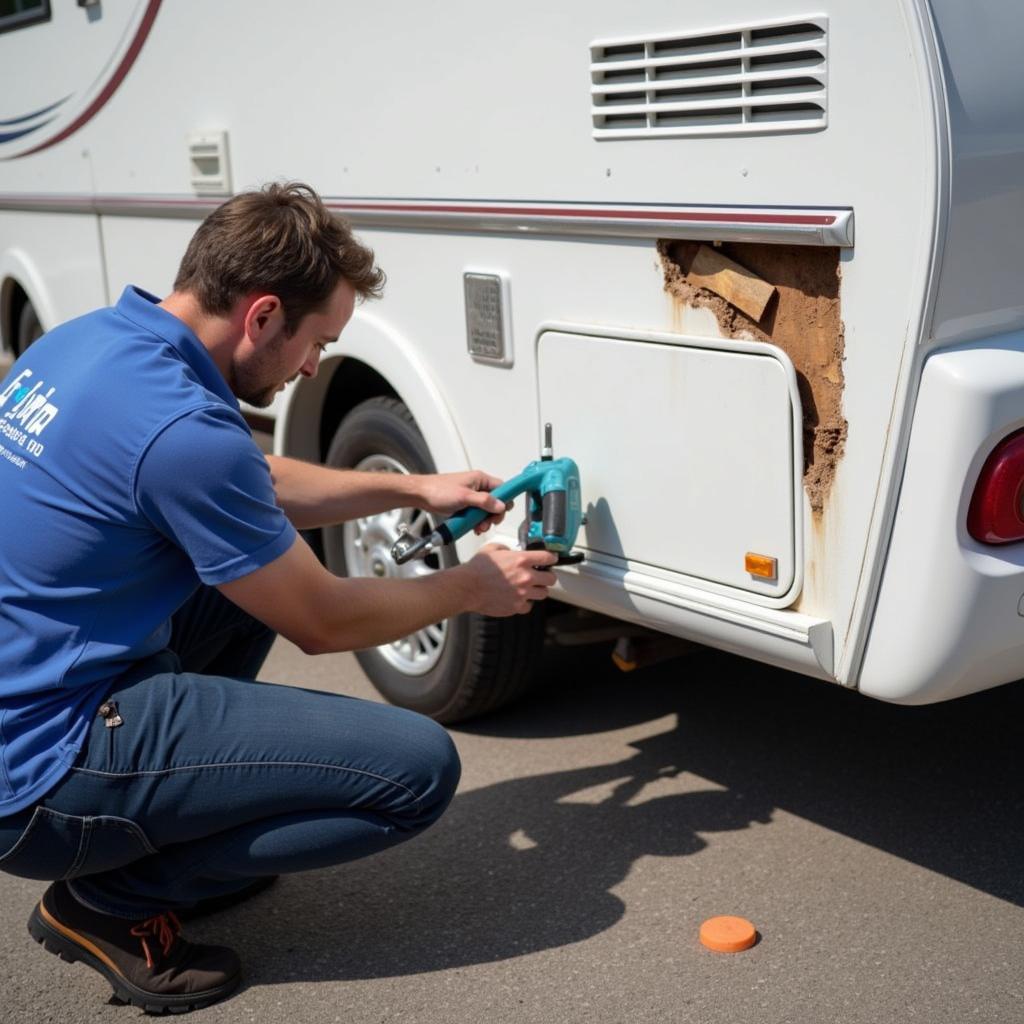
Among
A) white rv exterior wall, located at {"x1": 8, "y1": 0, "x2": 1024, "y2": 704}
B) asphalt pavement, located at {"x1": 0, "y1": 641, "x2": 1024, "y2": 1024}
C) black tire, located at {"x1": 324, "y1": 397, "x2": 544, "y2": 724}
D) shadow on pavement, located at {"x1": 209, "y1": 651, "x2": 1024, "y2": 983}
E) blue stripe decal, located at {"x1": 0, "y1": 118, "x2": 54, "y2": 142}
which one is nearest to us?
white rv exterior wall, located at {"x1": 8, "y1": 0, "x2": 1024, "y2": 704}

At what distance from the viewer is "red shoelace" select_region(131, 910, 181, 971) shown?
2660 mm

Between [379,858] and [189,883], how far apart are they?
0.65 m

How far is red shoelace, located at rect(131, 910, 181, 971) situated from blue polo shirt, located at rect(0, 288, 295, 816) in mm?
403

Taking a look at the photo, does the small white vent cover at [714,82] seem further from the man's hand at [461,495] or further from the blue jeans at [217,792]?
the blue jeans at [217,792]

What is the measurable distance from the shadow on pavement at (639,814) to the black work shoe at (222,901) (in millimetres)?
31

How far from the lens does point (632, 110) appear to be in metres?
2.74

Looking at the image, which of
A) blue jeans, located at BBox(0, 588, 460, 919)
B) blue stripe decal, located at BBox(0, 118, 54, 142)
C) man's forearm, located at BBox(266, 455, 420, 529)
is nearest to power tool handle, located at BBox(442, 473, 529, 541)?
man's forearm, located at BBox(266, 455, 420, 529)

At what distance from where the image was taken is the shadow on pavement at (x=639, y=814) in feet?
9.53

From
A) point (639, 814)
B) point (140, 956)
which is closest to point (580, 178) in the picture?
point (639, 814)

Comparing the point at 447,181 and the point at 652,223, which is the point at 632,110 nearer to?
the point at 652,223

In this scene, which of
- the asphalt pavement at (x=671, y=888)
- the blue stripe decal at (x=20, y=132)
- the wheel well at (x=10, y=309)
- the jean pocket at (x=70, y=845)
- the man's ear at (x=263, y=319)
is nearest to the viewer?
the jean pocket at (x=70, y=845)

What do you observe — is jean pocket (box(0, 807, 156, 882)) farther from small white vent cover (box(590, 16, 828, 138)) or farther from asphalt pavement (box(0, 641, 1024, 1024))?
small white vent cover (box(590, 16, 828, 138))

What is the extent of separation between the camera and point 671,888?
3.03 meters

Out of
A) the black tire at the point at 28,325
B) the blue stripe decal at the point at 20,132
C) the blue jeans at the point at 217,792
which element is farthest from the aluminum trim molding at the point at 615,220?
the black tire at the point at 28,325
